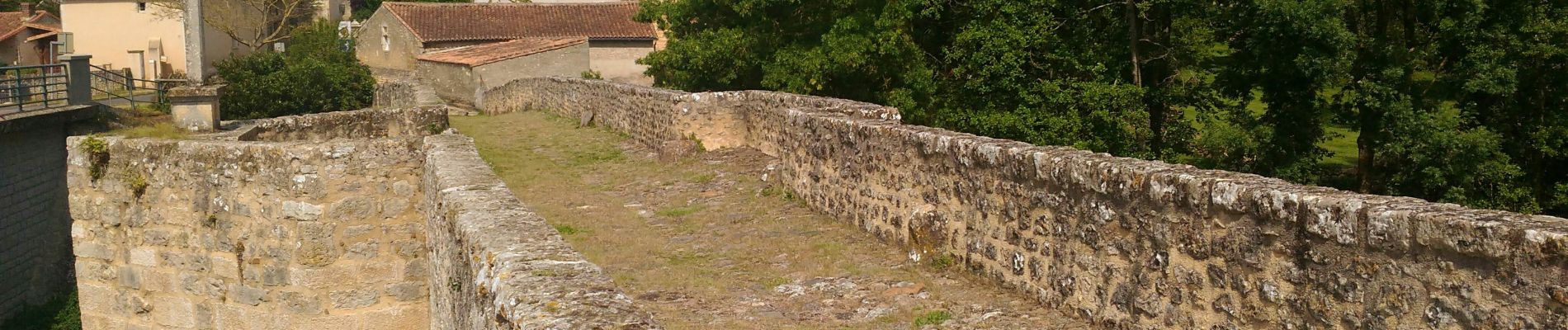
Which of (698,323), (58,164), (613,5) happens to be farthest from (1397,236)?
(613,5)

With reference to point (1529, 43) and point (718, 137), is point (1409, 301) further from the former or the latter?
point (1529, 43)

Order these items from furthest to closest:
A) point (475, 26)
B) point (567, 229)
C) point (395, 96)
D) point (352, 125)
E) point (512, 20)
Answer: point (512, 20) → point (475, 26) → point (395, 96) → point (352, 125) → point (567, 229)

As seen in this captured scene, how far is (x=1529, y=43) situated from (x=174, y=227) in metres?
18.3

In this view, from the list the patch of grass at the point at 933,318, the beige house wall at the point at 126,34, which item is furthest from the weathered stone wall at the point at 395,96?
the patch of grass at the point at 933,318

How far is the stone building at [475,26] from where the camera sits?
1742 inches

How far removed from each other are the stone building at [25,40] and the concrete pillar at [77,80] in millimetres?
23324

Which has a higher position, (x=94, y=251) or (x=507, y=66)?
(x=507, y=66)

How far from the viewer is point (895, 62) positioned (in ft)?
76.0

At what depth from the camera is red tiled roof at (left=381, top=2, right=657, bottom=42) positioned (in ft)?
147

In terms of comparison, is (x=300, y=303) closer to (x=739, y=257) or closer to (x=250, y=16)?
(x=739, y=257)

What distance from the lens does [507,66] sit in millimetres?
33562

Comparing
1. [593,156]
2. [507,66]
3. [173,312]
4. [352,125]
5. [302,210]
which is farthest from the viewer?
[507,66]

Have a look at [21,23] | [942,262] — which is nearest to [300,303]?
[942,262]

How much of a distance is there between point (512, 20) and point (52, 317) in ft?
96.0
